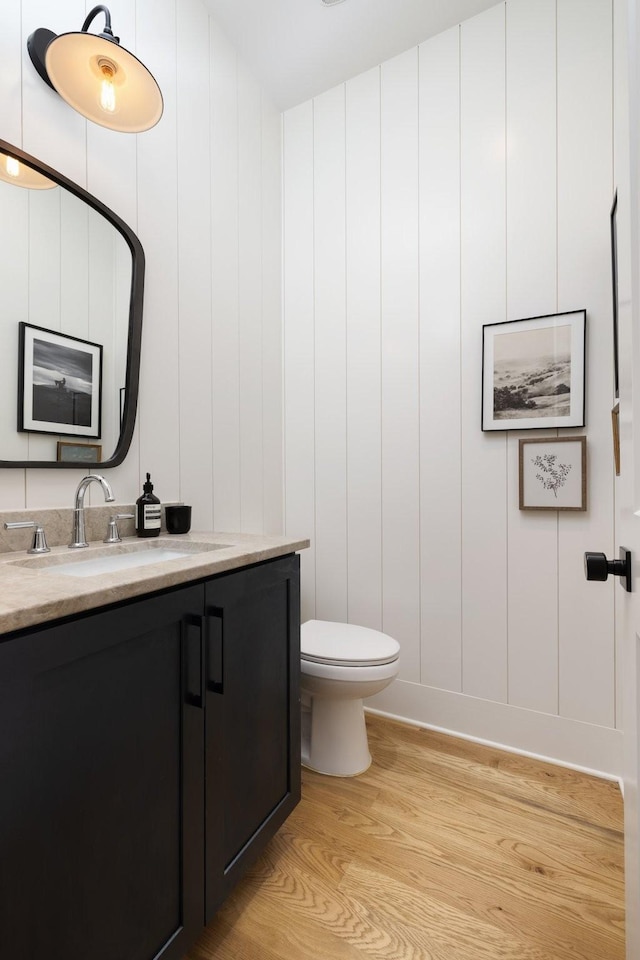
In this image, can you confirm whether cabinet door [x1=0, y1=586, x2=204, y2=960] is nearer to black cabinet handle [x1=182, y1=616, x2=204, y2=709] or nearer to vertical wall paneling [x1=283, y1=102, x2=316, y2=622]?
black cabinet handle [x1=182, y1=616, x2=204, y2=709]

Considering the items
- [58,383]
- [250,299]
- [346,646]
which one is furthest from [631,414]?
[250,299]

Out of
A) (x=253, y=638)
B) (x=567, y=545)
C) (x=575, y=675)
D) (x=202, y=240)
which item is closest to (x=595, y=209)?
(x=567, y=545)

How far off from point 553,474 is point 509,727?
3.36ft

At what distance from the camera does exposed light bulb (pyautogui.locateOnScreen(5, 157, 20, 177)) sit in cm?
121

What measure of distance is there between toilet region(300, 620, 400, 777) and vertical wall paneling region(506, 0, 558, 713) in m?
0.56

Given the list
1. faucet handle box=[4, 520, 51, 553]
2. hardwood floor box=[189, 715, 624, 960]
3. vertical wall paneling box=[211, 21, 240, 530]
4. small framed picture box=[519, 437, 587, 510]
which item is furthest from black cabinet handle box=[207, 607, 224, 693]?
small framed picture box=[519, 437, 587, 510]

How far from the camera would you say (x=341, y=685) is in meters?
1.59

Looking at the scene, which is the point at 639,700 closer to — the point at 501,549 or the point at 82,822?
the point at 82,822

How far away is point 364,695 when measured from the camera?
5.34ft

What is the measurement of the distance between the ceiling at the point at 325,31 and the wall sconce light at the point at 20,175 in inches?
50.8

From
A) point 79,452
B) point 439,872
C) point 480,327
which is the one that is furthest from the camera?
point 480,327

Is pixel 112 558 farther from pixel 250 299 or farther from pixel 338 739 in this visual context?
pixel 250 299

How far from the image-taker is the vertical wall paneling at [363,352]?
2.14m

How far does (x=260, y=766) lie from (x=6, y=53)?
1972mm
